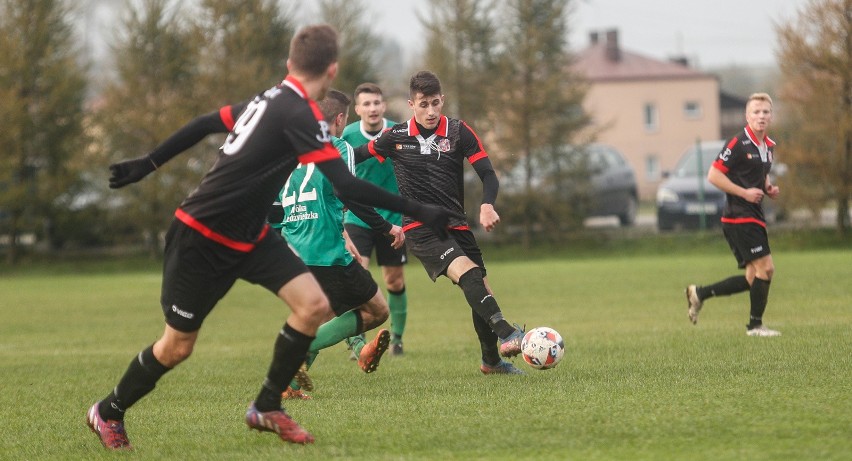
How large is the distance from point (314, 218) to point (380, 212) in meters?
2.78

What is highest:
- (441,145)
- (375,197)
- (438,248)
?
(441,145)

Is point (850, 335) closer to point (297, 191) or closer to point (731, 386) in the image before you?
point (731, 386)

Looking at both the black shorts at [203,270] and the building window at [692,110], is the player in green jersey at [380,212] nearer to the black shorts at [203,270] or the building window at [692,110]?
the black shorts at [203,270]

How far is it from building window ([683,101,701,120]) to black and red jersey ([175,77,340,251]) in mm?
60446

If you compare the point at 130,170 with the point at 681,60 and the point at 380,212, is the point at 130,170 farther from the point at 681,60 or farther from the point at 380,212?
the point at 681,60

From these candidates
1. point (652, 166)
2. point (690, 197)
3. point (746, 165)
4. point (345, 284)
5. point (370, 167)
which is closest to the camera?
point (345, 284)

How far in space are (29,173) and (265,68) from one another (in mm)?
6800

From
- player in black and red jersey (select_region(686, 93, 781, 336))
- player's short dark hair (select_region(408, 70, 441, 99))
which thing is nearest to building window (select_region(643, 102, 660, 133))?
player in black and red jersey (select_region(686, 93, 781, 336))

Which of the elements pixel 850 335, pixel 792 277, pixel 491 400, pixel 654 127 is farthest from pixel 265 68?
pixel 654 127

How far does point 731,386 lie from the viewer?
274 inches

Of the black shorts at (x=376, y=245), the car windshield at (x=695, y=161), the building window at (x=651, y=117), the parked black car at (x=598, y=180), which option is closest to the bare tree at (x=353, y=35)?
the parked black car at (x=598, y=180)

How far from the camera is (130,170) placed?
5789mm

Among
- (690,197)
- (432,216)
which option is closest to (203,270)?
(432,216)

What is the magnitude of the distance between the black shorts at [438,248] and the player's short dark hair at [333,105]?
104 cm
